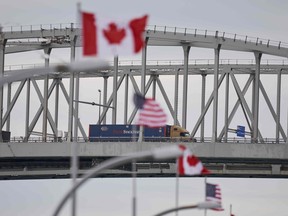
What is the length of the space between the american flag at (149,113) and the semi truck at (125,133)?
3365 inches

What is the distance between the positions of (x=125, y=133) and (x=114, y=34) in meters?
102

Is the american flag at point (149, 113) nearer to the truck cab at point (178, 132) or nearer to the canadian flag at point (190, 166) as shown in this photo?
the canadian flag at point (190, 166)

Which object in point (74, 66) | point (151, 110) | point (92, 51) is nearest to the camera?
point (74, 66)

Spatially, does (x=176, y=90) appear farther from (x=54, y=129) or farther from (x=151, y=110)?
(x=151, y=110)

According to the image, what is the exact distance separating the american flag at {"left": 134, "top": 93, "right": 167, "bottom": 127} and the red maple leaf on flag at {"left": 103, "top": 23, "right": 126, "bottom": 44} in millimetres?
11128

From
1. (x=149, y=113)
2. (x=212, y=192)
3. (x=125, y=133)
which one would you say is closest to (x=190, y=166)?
(x=149, y=113)

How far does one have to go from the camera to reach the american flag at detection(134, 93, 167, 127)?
6144cm

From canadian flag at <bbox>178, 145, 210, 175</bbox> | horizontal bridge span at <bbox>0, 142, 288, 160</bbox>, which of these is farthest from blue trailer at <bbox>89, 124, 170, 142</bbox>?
canadian flag at <bbox>178, 145, 210, 175</bbox>

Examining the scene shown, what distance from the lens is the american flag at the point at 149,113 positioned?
61438 millimetres

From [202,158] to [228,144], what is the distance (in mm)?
3354

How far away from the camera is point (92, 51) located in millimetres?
49562

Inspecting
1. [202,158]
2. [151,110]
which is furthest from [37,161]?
[151,110]

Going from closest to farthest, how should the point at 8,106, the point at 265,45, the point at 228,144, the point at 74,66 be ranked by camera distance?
the point at 74,66 < the point at 228,144 < the point at 265,45 < the point at 8,106

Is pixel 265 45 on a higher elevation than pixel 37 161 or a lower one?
higher
